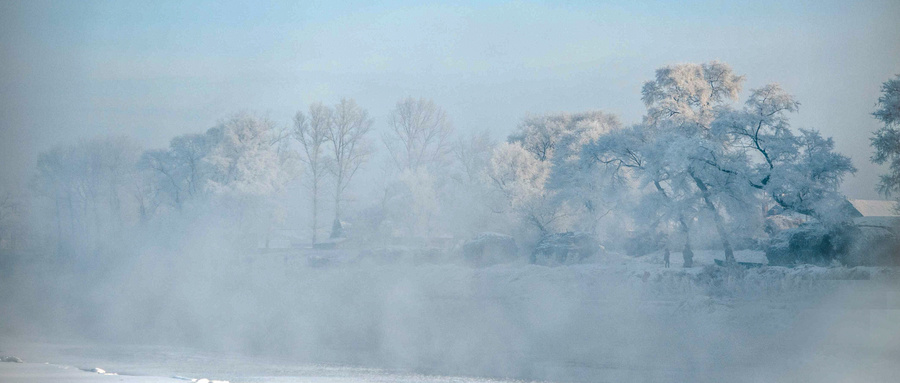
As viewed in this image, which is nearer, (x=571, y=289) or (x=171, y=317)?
(x=571, y=289)

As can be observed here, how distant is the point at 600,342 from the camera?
58.3ft

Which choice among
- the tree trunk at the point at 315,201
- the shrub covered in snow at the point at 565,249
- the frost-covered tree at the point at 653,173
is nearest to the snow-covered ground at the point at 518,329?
the shrub covered in snow at the point at 565,249

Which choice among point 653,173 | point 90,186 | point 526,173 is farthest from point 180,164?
point 653,173

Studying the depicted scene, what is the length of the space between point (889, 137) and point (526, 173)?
21.3 m

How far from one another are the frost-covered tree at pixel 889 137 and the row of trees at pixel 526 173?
0.15 feet

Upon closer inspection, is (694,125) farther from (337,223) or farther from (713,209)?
(337,223)

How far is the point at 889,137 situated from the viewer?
869 inches

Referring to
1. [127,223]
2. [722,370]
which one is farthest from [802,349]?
[127,223]

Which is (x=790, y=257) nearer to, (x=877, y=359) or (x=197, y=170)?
(x=877, y=359)

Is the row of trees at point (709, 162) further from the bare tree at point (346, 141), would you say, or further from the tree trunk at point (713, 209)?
the bare tree at point (346, 141)

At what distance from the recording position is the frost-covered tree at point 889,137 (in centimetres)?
2167

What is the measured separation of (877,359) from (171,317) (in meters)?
24.3

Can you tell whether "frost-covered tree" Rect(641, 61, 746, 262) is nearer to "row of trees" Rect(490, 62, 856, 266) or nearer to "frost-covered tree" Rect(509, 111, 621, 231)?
"row of trees" Rect(490, 62, 856, 266)

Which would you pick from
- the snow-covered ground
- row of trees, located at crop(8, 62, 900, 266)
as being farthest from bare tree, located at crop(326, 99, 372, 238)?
the snow-covered ground
